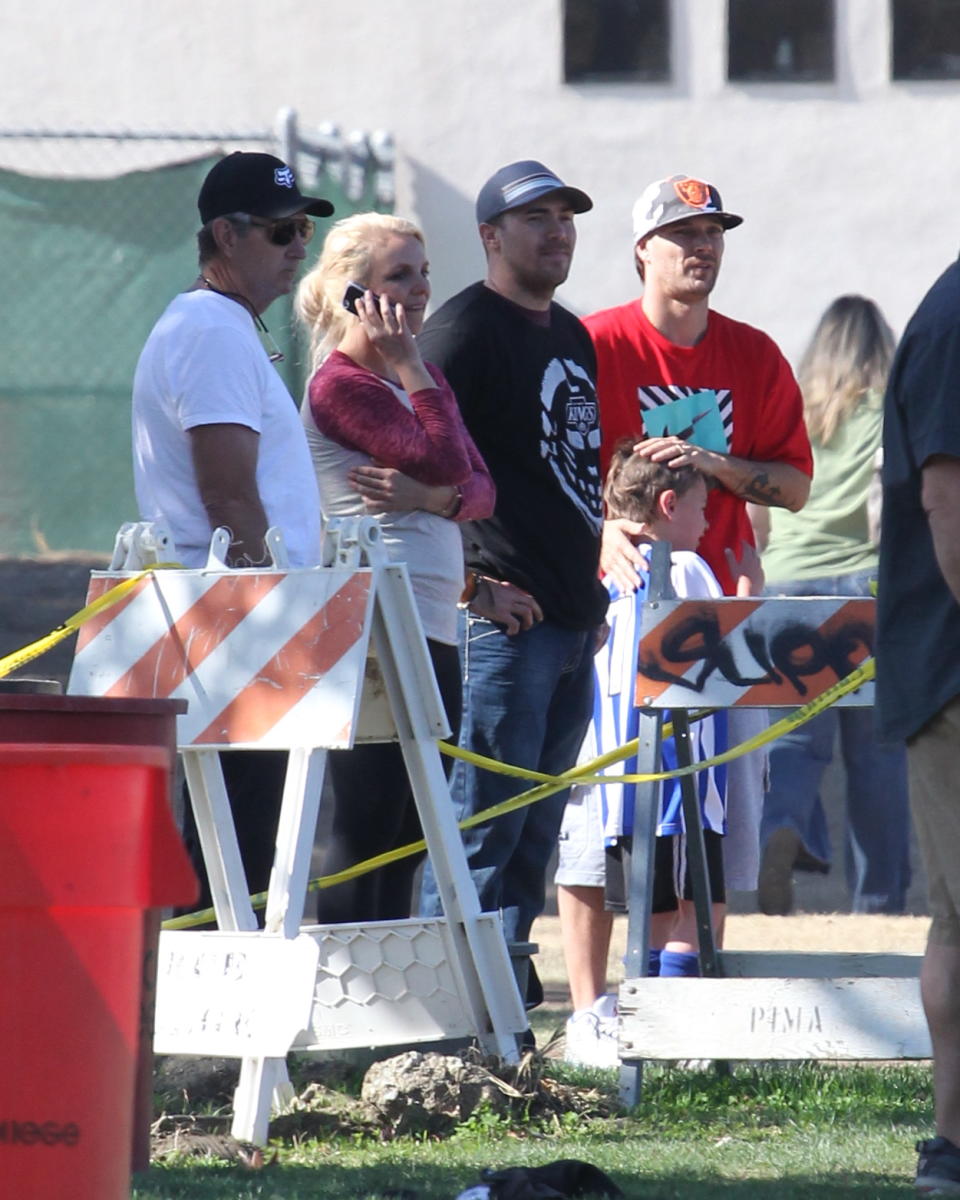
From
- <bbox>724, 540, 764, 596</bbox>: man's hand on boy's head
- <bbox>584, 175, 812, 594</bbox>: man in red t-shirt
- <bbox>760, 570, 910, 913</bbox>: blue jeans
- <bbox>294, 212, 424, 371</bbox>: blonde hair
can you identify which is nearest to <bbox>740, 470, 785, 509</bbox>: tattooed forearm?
<bbox>584, 175, 812, 594</bbox>: man in red t-shirt

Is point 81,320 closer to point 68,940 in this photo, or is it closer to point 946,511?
point 946,511

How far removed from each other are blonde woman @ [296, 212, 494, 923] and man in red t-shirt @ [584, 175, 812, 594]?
104cm

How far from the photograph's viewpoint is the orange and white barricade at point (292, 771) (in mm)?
4469

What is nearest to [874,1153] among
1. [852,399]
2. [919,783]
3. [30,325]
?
[919,783]

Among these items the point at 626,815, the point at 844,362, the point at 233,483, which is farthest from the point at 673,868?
the point at 844,362

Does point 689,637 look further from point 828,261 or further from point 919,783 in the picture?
point 828,261

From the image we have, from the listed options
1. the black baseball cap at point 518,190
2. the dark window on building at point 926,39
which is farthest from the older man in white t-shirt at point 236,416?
the dark window on building at point 926,39

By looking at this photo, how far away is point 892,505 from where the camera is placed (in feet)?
12.8

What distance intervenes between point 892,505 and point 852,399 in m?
5.27

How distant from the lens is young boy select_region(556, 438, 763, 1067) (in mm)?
5766

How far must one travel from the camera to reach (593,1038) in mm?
5574

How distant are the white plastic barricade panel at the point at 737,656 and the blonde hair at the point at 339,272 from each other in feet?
3.60

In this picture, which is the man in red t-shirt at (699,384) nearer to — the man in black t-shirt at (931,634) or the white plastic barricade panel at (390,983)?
the white plastic barricade panel at (390,983)

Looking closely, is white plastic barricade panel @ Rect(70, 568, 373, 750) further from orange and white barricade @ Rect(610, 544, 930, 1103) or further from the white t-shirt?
orange and white barricade @ Rect(610, 544, 930, 1103)
